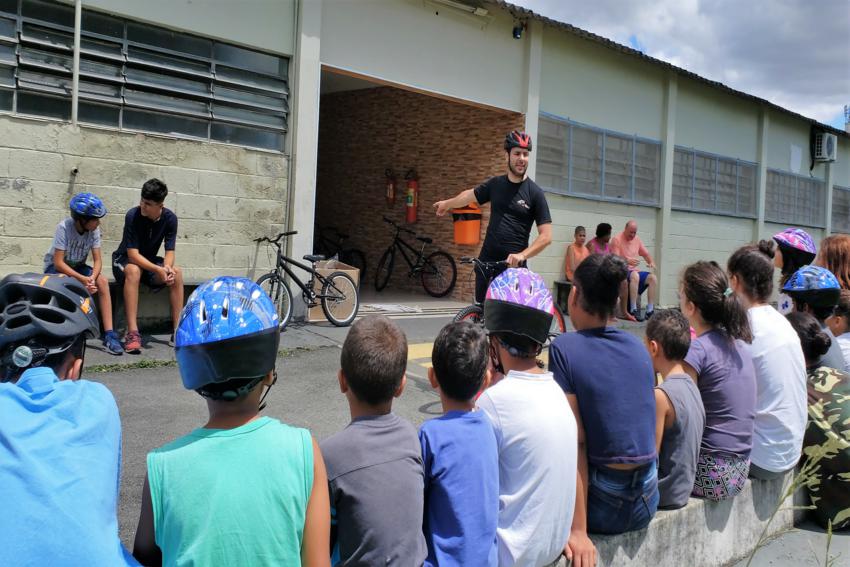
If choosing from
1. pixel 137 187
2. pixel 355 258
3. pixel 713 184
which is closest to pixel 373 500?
pixel 137 187

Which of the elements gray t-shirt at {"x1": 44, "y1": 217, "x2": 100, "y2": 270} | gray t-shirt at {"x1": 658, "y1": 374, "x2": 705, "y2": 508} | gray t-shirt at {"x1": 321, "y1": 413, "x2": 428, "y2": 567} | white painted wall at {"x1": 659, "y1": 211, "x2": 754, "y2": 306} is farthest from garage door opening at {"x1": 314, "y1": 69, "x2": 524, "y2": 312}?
gray t-shirt at {"x1": 321, "y1": 413, "x2": 428, "y2": 567}

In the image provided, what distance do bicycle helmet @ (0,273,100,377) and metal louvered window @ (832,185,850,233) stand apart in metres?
23.3

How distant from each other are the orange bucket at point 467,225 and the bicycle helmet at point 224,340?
10317 mm

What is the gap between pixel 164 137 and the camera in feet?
25.1

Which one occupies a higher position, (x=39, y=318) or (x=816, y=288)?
(x=816, y=288)

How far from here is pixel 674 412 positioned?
2998 millimetres

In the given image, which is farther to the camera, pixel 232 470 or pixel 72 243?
pixel 72 243

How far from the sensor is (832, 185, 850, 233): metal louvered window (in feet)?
69.8

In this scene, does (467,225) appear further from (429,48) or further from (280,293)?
(280,293)

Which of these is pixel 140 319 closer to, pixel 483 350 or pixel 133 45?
pixel 133 45

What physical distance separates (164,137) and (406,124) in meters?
6.61

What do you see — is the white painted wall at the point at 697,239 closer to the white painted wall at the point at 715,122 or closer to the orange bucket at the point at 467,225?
the white painted wall at the point at 715,122

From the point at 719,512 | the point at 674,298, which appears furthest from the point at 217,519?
the point at 674,298

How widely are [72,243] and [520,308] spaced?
522 centimetres
